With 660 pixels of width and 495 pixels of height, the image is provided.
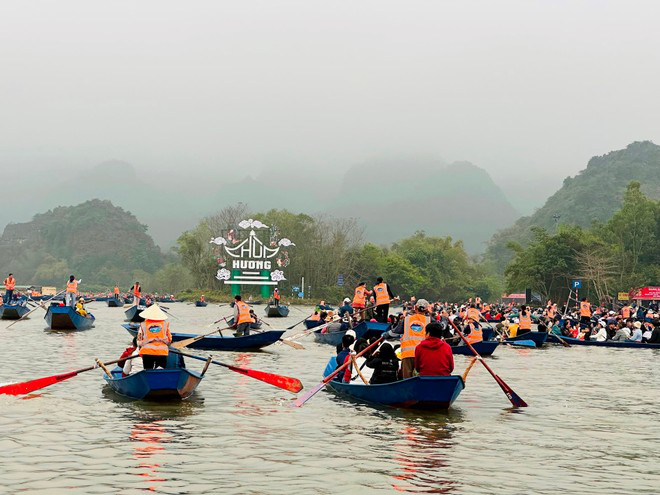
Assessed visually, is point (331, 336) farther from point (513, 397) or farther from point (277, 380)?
point (513, 397)

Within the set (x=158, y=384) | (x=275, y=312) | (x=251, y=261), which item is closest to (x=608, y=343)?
(x=158, y=384)

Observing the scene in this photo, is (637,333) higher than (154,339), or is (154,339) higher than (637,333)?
(154,339)

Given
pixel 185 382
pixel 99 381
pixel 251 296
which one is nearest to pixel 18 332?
pixel 99 381

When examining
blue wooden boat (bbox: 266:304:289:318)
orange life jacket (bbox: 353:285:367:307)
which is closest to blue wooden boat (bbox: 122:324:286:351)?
orange life jacket (bbox: 353:285:367:307)

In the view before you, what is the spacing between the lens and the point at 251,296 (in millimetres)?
120375

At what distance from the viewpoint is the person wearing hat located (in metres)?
16.6

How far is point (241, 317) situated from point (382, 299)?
5573 mm

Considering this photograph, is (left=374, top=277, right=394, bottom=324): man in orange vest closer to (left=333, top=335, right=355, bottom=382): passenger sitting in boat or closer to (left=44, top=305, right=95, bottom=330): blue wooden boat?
(left=333, top=335, right=355, bottom=382): passenger sitting in boat

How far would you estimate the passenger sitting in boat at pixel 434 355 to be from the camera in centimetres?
1536

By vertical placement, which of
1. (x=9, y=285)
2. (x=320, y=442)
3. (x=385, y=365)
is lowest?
(x=320, y=442)

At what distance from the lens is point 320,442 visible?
1331 cm

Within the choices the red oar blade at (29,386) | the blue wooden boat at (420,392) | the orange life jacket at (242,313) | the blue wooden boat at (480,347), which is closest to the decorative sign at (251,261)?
the orange life jacket at (242,313)

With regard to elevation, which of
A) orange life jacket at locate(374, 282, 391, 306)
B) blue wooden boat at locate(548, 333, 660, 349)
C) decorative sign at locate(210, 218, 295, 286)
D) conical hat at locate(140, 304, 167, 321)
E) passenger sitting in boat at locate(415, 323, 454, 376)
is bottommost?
blue wooden boat at locate(548, 333, 660, 349)

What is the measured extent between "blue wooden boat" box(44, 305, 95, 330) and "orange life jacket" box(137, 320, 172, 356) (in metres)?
24.8
